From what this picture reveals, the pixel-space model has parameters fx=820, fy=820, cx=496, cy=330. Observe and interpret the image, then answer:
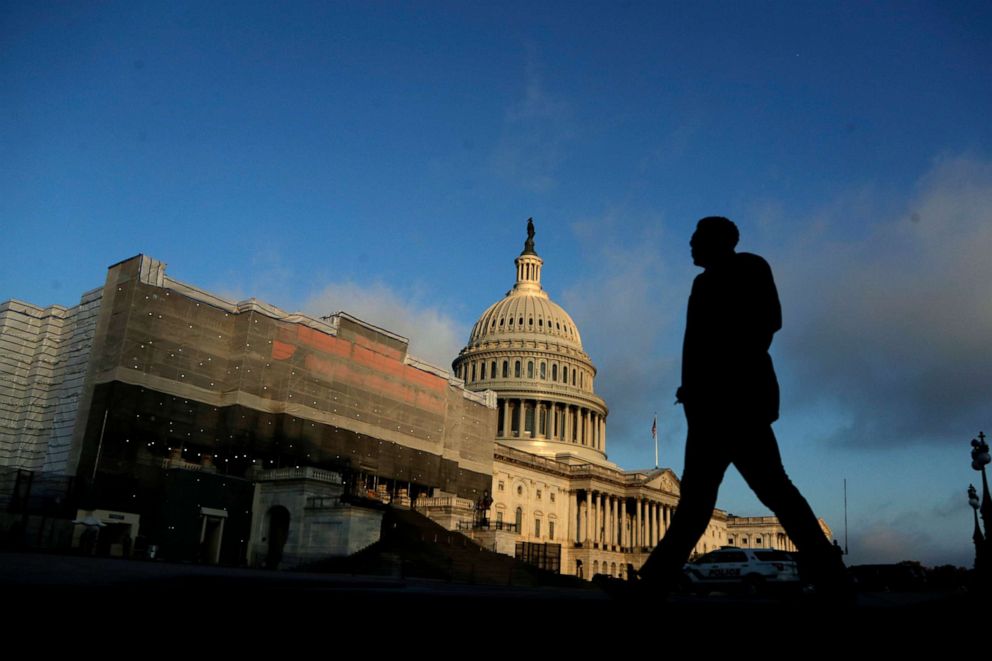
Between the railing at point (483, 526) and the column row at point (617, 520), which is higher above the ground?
the column row at point (617, 520)

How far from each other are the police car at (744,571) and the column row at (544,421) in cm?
7943

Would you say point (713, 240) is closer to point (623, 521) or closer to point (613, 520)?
point (613, 520)

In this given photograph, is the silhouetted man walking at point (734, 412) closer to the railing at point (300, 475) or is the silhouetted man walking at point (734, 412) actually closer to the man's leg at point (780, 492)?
the man's leg at point (780, 492)

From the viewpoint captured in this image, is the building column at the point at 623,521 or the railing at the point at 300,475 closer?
the railing at the point at 300,475

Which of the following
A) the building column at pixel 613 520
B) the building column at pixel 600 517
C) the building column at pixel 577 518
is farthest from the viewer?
the building column at pixel 613 520

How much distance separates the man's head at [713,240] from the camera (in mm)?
6590

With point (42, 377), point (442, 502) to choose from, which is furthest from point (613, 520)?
point (42, 377)

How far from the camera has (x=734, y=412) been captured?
6.05 m

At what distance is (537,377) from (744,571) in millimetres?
86178

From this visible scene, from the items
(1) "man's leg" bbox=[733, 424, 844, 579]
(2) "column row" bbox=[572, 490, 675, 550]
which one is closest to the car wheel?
(1) "man's leg" bbox=[733, 424, 844, 579]

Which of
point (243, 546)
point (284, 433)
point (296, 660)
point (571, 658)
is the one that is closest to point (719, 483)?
point (571, 658)

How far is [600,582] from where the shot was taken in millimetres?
6371

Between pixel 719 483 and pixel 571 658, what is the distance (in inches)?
151

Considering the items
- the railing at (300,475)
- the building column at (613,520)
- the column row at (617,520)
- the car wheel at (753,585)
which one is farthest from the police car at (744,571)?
the building column at (613,520)
